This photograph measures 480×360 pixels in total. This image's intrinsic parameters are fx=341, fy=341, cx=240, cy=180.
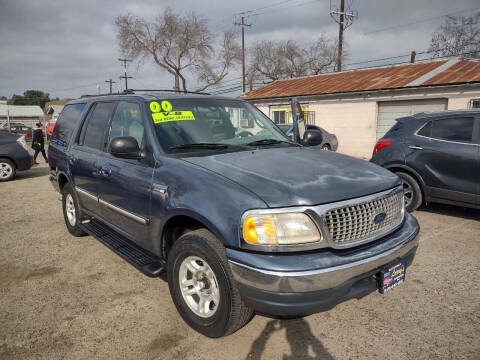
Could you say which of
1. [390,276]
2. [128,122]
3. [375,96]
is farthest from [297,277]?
[375,96]

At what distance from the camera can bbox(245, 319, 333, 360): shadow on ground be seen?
2.40m

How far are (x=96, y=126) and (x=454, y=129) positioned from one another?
523 cm

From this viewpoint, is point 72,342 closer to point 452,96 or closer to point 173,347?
point 173,347

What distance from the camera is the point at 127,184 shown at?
318 cm

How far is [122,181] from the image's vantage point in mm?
3250

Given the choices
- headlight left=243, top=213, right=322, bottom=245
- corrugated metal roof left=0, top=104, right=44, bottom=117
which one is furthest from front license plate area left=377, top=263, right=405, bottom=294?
corrugated metal roof left=0, top=104, right=44, bottom=117

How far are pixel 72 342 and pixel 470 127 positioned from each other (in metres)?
5.81

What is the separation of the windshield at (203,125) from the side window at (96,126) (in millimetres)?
945

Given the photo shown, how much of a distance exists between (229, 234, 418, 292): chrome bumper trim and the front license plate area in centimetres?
21

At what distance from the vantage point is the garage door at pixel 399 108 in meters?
13.2

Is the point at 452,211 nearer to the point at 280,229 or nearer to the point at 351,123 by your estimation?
the point at 280,229


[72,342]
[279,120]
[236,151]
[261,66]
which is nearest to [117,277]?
[72,342]

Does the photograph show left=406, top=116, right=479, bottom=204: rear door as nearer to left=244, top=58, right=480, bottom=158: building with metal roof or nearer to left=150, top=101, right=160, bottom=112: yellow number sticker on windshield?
left=150, top=101, right=160, bottom=112: yellow number sticker on windshield

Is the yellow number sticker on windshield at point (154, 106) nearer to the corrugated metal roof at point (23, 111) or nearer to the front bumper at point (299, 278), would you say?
the front bumper at point (299, 278)
